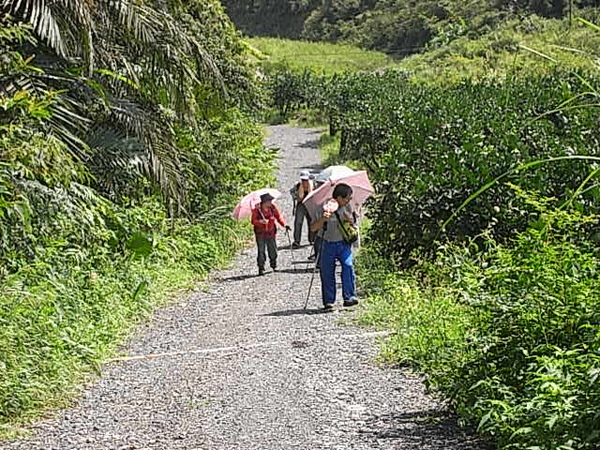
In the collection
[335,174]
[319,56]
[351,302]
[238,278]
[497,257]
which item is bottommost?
[238,278]

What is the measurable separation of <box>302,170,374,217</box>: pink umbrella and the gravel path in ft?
7.26

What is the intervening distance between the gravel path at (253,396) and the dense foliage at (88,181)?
1.72 feet

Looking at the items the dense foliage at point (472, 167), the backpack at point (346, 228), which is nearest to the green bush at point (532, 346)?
the dense foliage at point (472, 167)

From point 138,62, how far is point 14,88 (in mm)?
3948

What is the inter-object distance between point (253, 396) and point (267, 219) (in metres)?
8.56

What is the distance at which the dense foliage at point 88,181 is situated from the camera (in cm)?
950

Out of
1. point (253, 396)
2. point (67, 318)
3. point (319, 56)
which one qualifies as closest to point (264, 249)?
point (67, 318)

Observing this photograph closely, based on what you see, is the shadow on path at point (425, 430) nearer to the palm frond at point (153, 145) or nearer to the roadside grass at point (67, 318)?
the roadside grass at point (67, 318)

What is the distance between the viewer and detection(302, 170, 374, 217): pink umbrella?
592 inches

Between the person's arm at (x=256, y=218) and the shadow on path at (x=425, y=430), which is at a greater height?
the person's arm at (x=256, y=218)

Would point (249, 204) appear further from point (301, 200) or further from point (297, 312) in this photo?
point (297, 312)

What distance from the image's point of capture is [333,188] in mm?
14570

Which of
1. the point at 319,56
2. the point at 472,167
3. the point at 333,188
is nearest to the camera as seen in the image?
the point at 472,167

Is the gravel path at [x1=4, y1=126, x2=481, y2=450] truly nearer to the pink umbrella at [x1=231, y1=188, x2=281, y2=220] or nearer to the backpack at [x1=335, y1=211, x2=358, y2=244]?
the backpack at [x1=335, y1=211, x2=358, y2=244]
